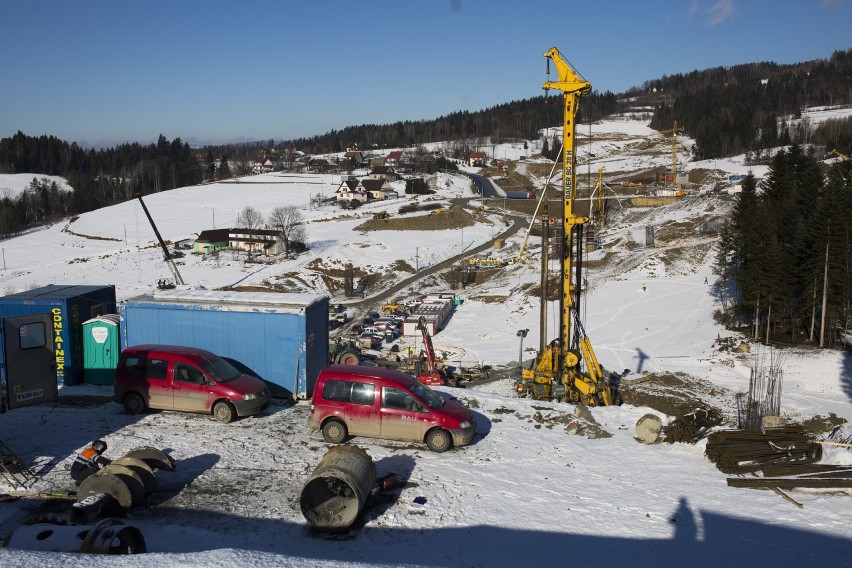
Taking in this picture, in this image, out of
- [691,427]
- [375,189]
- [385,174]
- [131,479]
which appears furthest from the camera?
[385,174]

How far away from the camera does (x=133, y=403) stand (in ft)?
40.5

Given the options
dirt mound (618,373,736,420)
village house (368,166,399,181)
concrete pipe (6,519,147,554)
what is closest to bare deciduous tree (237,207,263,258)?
village house (368,166,399,181)

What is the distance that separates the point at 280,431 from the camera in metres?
11.7

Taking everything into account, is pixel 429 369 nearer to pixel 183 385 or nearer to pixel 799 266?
pixel 183 385

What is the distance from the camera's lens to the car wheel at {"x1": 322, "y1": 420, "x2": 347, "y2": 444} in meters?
11.2

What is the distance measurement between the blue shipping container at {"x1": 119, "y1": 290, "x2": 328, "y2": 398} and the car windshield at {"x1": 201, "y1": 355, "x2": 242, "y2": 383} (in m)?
1.13

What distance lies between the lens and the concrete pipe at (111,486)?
8312mm

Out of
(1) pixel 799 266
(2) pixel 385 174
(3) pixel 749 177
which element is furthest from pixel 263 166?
(1) pixel 799 266

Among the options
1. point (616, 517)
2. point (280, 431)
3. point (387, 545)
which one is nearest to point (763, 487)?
point (616, 517)

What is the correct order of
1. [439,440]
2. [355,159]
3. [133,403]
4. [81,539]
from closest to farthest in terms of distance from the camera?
1. [81,539]
2. [439,440]
3. [133,403]
4. [355,159]

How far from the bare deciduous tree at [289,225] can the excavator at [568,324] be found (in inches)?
1813

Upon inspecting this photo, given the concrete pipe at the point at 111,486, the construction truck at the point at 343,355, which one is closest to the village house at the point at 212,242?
the construction truck at the point at 343,355

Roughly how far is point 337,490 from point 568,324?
12.1m

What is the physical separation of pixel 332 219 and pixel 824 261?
5772cm
